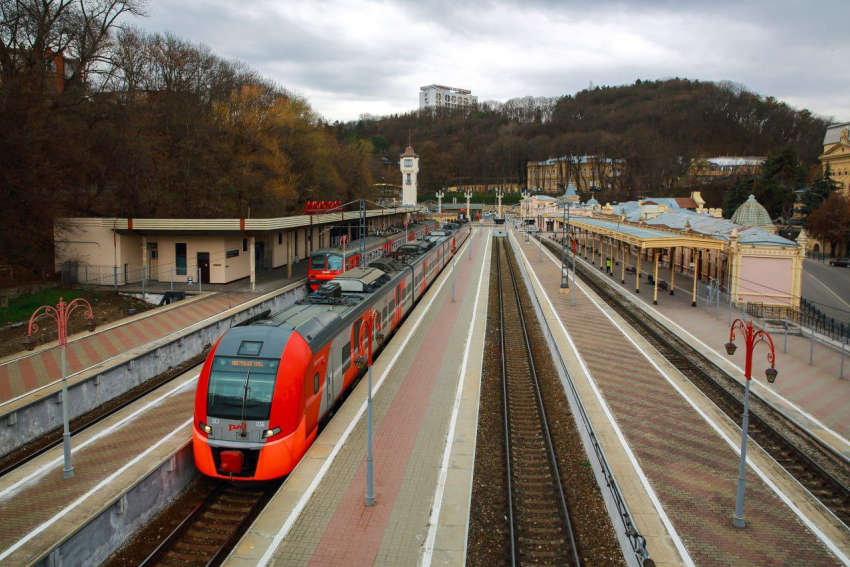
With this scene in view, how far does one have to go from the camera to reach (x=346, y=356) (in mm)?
14422

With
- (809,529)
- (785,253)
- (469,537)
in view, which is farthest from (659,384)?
(785,253)

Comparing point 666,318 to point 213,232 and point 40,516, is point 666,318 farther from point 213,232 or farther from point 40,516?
point 40,516

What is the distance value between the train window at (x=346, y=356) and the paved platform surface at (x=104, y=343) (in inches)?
332

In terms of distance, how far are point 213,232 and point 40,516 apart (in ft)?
75.7

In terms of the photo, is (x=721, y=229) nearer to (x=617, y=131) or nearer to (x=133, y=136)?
(x=133, y=136)

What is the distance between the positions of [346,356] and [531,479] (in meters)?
5.42

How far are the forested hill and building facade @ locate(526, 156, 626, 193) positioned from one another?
87.9 inches

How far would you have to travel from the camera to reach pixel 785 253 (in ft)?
98.5

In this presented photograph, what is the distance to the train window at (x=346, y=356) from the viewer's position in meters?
14.1

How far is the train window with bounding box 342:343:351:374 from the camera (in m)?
14.1

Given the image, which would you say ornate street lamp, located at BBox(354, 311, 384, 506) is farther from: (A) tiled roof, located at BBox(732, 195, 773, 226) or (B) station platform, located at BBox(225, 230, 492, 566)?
(A) tiled roof, located at BBox(732, 195, 773, 226)

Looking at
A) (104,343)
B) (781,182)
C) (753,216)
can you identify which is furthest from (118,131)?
(781,182)

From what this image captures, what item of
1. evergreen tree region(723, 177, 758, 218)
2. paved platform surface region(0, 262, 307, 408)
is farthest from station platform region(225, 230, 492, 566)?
evergreen tree region(723, 177, 758, 218)

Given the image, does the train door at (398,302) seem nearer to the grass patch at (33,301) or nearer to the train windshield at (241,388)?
the train windshield at (241,388)
